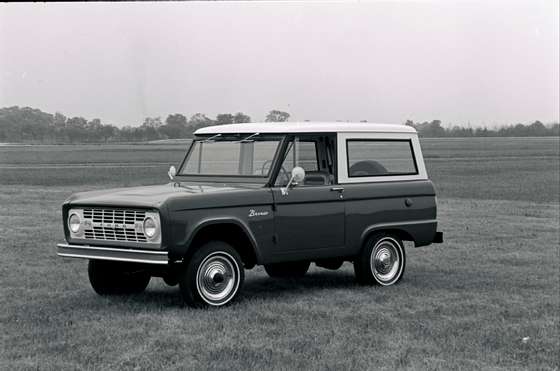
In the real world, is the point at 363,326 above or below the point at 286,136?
below

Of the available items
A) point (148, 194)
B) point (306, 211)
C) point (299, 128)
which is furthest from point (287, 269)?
point (148, 194)

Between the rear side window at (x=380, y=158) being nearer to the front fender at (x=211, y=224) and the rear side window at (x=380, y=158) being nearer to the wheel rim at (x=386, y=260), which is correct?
the wheel rim at (x=386, y=260)

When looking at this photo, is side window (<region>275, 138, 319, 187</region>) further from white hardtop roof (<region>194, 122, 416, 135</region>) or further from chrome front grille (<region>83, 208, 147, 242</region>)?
chrome front grille (<region>83, 208, 147, 242</region>)

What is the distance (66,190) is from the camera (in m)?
33.4

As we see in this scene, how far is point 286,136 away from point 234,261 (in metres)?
1.72

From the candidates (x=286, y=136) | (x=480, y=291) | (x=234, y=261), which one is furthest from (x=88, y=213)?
(x=480, y=291)

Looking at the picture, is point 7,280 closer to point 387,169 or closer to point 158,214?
point 158,214

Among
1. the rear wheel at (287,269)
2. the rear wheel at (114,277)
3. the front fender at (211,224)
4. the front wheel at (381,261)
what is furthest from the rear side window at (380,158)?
the rear wheel at (114,277)

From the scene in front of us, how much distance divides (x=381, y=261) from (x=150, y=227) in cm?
339

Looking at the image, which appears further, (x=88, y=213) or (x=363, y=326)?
(x=88, y=213)

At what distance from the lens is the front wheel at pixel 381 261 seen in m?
10.9

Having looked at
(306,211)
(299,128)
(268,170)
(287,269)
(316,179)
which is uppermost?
(299,128)

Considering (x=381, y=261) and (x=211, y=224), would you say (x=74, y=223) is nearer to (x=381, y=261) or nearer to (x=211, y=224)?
(x=211, y=224)

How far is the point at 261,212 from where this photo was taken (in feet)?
31.7
